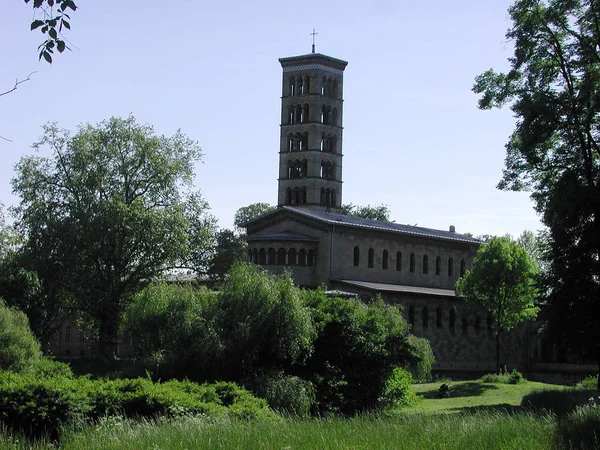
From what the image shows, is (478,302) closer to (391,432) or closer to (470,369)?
(470,369)

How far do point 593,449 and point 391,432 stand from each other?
4.01 meters

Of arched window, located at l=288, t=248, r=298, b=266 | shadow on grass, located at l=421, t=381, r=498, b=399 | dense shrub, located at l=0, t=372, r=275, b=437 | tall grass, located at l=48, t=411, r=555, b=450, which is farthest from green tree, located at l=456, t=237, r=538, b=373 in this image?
tall grass, located at l=48, t=411, r=555, b=450

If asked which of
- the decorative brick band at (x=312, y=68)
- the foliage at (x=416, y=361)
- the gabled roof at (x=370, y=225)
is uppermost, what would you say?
the decorative brick band at (x=312, y=68)

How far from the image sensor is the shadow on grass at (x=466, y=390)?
160ft

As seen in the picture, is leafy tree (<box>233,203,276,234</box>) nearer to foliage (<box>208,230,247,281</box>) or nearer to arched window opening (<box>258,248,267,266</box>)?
foliage (<box>208,230,247,281</box>)

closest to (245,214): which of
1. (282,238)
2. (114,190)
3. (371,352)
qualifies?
(282,238)

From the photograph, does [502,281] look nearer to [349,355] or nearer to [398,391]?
[398,391]

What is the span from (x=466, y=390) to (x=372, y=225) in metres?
25.3

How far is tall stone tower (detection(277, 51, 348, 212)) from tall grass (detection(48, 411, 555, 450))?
218ft

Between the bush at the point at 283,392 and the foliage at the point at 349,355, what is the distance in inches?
93.9

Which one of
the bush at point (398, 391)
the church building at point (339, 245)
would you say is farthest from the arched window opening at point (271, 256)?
the bush at point (398, 391)

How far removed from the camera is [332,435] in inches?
732

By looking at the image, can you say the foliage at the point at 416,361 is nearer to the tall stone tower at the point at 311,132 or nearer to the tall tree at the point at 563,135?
the tall tree at the point at 563,135

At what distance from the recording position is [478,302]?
209 feet
